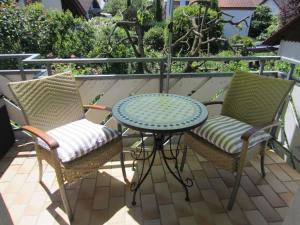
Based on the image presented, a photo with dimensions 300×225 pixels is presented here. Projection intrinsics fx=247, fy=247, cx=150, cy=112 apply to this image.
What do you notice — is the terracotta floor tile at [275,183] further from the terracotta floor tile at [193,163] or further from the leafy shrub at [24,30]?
the leafy shrub at [24,30]

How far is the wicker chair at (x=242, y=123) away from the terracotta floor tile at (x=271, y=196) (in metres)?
0.16

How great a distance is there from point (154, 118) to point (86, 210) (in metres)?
0.92

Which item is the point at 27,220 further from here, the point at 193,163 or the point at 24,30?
the point at 24,30

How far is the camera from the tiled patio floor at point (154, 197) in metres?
1.91

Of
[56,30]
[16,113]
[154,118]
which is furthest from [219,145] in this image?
[56,30]

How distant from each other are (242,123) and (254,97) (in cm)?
29

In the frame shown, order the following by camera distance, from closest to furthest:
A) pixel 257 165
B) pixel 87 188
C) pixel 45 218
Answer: pixel 45 218
pixel 87 188
pixel 257 165

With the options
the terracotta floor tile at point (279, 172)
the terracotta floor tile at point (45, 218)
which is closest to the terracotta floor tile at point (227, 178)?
the terracotta floor tile at point (279, 172)

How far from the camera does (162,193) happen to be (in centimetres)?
216

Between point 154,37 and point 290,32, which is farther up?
point 290,32

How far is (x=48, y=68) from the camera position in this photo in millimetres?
2549

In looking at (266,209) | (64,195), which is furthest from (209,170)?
(64,195)

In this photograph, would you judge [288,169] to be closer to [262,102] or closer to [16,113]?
[262,102]

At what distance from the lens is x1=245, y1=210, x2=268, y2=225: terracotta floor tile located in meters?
1.88
